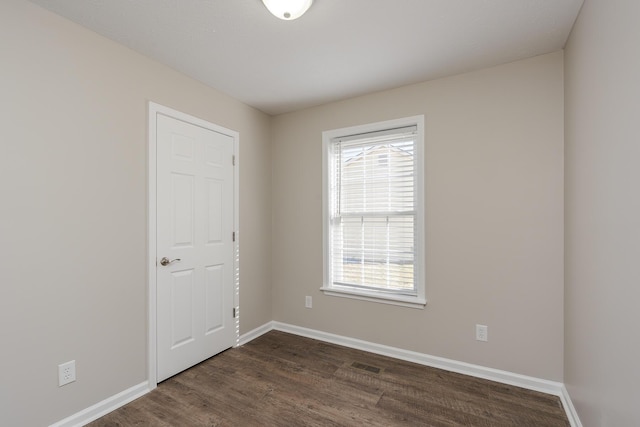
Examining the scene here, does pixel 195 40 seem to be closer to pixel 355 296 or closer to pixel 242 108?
pixel 242 108

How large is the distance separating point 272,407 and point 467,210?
2.13m

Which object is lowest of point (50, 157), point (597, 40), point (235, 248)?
point (235, 248)

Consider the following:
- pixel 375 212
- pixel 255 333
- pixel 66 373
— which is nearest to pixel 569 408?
pixel 375 212

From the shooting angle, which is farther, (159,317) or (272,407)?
(159,317)

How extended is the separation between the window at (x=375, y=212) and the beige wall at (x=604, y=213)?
42.7 inches

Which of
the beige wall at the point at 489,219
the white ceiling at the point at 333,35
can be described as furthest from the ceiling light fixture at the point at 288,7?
the beige wall at the point at 489,219

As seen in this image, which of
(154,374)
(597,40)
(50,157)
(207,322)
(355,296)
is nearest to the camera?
(597,40)

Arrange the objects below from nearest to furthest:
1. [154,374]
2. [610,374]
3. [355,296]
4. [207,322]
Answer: [610,374] < [154,374] < [207,322] < [355,296]

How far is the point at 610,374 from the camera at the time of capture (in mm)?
1381

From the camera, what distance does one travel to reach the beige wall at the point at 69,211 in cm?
169

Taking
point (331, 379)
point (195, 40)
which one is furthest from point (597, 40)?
point (331, 379)

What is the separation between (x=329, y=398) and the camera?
2240mm

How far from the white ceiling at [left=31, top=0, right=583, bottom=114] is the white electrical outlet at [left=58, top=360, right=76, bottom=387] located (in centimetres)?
214

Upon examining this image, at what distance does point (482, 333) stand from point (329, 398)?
1.34 m
